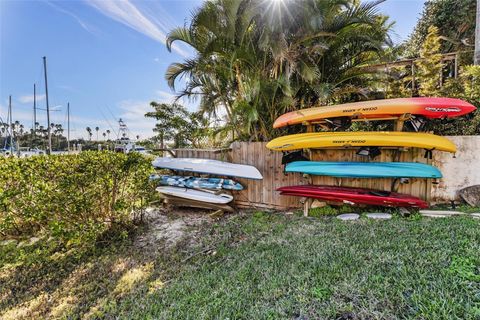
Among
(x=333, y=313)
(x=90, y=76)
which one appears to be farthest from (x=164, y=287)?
(x=90, y=76)

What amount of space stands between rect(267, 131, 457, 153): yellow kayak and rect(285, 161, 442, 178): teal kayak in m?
0.32

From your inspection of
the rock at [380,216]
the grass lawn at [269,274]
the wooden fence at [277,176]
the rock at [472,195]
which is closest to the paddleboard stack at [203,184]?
the wooden fence at [277,176]

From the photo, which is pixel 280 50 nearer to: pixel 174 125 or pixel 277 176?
pixel 277 176

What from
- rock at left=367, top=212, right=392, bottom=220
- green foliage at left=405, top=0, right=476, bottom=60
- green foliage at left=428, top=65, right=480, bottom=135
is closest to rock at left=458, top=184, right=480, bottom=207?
green foliage at left=428, top=65, right=480, bottom=135

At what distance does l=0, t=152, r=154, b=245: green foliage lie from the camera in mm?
3322

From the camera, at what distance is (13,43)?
17.4ft

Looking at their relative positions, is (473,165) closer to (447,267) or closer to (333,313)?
(447,267)

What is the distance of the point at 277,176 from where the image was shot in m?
4.82

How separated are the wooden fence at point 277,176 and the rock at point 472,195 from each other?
592 mm

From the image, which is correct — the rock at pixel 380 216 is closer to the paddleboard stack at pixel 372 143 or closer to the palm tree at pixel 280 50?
the paddleboard stack at pixel 372 143

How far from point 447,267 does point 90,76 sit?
9372mm

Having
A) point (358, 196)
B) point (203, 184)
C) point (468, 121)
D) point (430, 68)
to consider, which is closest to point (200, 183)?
point (203, 184)

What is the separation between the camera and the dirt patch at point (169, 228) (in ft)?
11.9

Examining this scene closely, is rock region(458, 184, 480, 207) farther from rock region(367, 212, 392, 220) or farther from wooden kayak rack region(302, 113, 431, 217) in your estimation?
rock region(367, 212, 392, 220)
